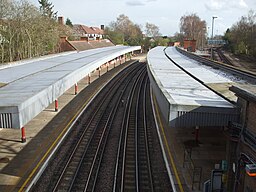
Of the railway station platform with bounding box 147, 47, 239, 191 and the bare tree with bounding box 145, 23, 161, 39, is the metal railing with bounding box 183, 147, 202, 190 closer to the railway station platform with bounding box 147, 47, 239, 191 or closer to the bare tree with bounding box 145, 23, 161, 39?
the railway station platform with bounding box 147, 47, 239, 191

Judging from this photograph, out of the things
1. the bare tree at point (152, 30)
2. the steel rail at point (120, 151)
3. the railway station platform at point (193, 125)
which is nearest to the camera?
the railway station platform at point (193, 125)

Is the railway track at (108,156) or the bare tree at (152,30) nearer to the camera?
the railway track at (108,156)

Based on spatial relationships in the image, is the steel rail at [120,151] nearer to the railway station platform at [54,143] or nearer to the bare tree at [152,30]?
the railway station platform at [54,143]

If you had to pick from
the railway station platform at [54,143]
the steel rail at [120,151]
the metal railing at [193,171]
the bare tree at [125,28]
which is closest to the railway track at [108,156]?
the steel rail at [120,151]

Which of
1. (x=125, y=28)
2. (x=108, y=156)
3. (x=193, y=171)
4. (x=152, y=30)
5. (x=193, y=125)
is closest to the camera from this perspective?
(x=193, y=125)

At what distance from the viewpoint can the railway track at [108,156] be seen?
1157 cm

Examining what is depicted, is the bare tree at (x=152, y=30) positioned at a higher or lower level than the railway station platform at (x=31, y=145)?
higher

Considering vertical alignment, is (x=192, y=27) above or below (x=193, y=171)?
above

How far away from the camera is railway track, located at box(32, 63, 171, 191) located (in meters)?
11.6

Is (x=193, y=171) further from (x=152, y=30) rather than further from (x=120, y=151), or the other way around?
(x=152, y=30)

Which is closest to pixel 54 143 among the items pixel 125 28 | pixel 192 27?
pixel 192 27

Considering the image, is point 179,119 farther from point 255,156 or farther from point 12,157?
point 12,157

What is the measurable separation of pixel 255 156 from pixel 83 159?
26.8ft

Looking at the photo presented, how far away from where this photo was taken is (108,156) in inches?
563
